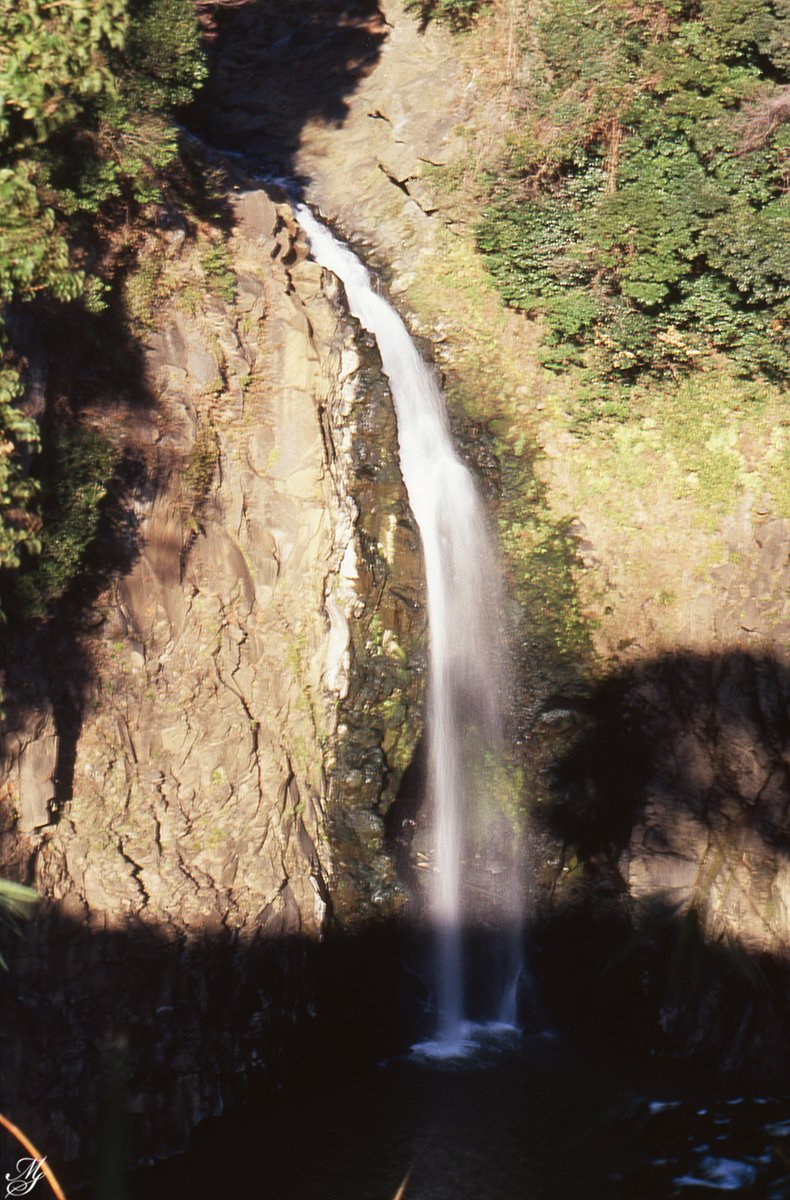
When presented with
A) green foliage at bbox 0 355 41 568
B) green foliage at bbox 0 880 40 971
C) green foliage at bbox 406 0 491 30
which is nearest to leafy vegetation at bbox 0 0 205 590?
green foliage at bbox 0 355 41 568

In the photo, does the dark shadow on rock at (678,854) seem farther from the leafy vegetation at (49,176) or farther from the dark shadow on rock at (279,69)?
the dark shadow on rock at (279,69)

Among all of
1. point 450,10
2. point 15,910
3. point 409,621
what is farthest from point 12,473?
point 450,10

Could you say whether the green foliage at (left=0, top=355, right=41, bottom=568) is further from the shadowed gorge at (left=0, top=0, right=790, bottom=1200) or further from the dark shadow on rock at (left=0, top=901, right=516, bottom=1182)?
the dark shadow on rock at (left=0, top=901, right=516, bottom=1182)

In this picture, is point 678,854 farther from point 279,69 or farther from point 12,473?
point 279,69

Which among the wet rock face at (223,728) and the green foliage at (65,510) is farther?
the wet rock face at (223,728)

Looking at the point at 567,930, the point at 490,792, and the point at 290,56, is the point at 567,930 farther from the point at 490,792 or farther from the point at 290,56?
the point at 290,56

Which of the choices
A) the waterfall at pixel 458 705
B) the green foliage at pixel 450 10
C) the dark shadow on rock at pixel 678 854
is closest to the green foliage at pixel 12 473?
Answer: the waterfall at pixel 458 705
